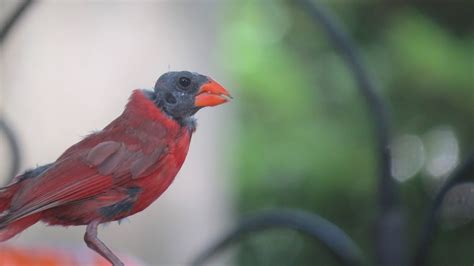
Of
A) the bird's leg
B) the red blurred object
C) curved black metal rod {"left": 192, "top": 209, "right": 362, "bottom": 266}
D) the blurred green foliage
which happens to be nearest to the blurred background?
the blurred green foliage

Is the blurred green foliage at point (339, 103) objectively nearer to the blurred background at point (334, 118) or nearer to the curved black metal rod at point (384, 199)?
the blurred background at point (334, 118)

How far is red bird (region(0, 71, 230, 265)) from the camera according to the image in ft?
A: 1.31

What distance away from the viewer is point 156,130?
41cm

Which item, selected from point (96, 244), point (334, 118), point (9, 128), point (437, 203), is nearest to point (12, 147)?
point (9, 128)

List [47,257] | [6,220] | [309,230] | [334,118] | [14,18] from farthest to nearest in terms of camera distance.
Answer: [334,118], [309,230], [47,257], [14,18], [6,220]

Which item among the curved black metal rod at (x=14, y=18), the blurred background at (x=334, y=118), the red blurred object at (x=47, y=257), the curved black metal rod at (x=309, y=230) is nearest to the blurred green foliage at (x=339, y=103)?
the blurred background at (x=334, y=118)

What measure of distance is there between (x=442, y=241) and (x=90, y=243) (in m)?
2.00

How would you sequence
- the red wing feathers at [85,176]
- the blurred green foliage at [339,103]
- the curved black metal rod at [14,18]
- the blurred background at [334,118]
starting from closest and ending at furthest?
1. the red wing feathers at [85,176]
2. the curved black metal rod at [14,18]
3. the blurred background at [334,118]
4. the blurred green foliage at [339,103]

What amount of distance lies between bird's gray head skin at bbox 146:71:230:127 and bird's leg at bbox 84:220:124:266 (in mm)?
58

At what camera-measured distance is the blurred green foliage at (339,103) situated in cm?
265

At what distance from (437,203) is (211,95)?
2.56ft

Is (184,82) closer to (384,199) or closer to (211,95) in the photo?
(211,95)

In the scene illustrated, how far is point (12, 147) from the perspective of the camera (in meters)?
0.70

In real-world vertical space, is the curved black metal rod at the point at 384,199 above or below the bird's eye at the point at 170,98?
below
